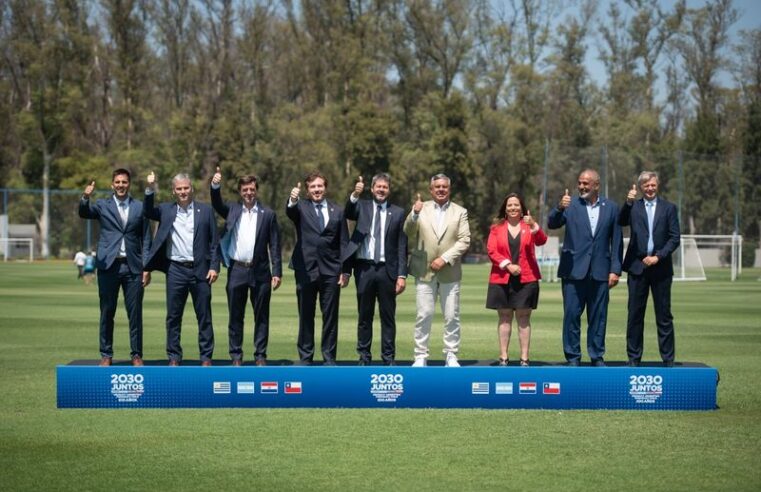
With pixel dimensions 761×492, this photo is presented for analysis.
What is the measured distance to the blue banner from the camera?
10695 mm

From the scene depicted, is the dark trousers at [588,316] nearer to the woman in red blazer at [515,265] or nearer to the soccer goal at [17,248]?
the woman in red blazer at [515,265]

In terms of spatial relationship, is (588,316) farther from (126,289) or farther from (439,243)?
(126,289)

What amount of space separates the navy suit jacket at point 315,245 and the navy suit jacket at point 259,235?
0.73 feet

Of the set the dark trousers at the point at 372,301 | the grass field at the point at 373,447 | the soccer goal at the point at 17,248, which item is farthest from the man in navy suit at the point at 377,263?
the soccer goal at the point at 17,248

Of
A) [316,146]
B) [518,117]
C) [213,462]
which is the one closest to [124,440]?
[213,462]

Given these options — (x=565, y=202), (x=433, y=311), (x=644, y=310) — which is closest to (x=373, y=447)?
(x=433, y=311)

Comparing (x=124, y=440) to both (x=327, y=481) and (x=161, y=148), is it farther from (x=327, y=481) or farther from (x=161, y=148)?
(x=161, y=148)

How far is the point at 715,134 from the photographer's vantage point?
234 feet

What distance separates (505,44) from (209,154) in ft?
66.9

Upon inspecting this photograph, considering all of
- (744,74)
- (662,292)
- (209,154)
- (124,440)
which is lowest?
(124,440)

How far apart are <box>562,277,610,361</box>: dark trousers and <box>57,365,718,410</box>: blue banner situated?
2.16 ft

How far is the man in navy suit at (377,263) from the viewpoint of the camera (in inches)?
451

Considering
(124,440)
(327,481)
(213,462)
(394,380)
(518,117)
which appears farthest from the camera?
(518,117)

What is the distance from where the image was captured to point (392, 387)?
1080 centimetres
